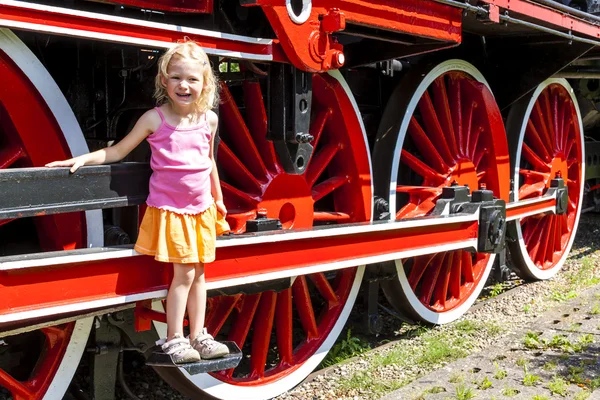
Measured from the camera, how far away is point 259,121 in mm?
3309

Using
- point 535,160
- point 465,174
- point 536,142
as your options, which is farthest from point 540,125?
point 465,174

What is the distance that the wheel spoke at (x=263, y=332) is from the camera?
11.0ft

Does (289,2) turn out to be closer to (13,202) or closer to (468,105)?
(13,202)

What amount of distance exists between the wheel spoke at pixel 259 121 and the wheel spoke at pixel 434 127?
1.27 metres

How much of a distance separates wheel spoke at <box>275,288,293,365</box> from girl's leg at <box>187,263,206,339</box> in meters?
0.99

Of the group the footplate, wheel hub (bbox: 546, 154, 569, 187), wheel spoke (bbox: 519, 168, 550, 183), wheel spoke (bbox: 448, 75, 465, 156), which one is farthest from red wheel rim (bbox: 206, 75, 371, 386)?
wheel hub (bbox: 546, 154, 569, 187)

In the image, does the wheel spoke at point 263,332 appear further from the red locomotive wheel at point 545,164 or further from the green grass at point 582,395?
the red locomotive wheel at point 545,164

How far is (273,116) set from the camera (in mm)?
2926

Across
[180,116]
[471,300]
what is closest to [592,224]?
[471,300]

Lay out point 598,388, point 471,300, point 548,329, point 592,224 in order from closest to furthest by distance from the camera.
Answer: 1. point 598,388
2. point 548,329
3. point 471,300
4. point 592,224

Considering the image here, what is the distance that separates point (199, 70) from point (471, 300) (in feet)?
9.27

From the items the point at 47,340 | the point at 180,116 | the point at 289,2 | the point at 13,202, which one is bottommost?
the point at 47,340

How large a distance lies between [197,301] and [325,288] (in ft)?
4.12

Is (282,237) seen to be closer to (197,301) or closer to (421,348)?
(197,301)
